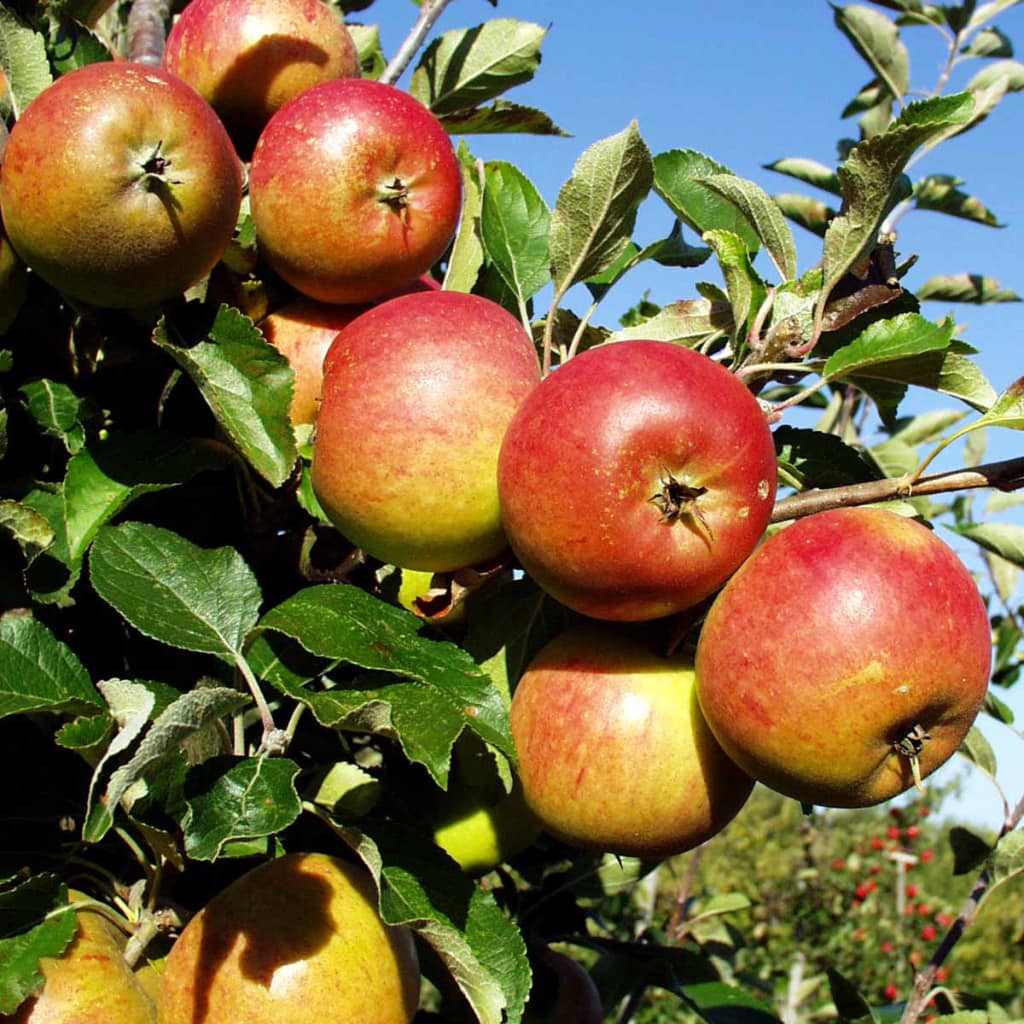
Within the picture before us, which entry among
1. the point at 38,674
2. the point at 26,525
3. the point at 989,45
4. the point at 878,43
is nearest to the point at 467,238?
the point at 26,525

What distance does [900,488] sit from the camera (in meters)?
1.13

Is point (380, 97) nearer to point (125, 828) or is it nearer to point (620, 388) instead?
point (620, 388)

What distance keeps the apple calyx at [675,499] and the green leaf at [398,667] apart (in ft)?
0.82

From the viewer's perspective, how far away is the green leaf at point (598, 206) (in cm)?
128

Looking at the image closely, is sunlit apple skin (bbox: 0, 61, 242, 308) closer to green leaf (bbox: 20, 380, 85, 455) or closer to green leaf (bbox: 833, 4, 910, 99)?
green leaf (bbox: 20, 380, 85, 455)

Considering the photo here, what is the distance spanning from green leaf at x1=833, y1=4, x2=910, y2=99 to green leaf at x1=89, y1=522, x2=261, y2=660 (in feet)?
8.58

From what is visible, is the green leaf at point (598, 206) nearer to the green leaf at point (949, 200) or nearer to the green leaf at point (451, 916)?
the green leaf at point (451, 916)

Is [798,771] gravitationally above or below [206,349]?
below

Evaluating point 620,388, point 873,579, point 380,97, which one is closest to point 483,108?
point 380,97

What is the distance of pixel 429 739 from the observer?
994 millimetres

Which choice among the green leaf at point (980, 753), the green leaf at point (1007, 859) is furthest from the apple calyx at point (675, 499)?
the green leaf at point (980, 753)

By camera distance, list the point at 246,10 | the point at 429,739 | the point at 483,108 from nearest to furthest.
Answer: the point at 429,739 → the point at 246,10 → the point at 483,108

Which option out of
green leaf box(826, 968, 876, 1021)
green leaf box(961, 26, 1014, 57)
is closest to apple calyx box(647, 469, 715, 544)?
green leaf box(826, 968, 876, 1021)

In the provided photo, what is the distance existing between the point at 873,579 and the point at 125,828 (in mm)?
819
